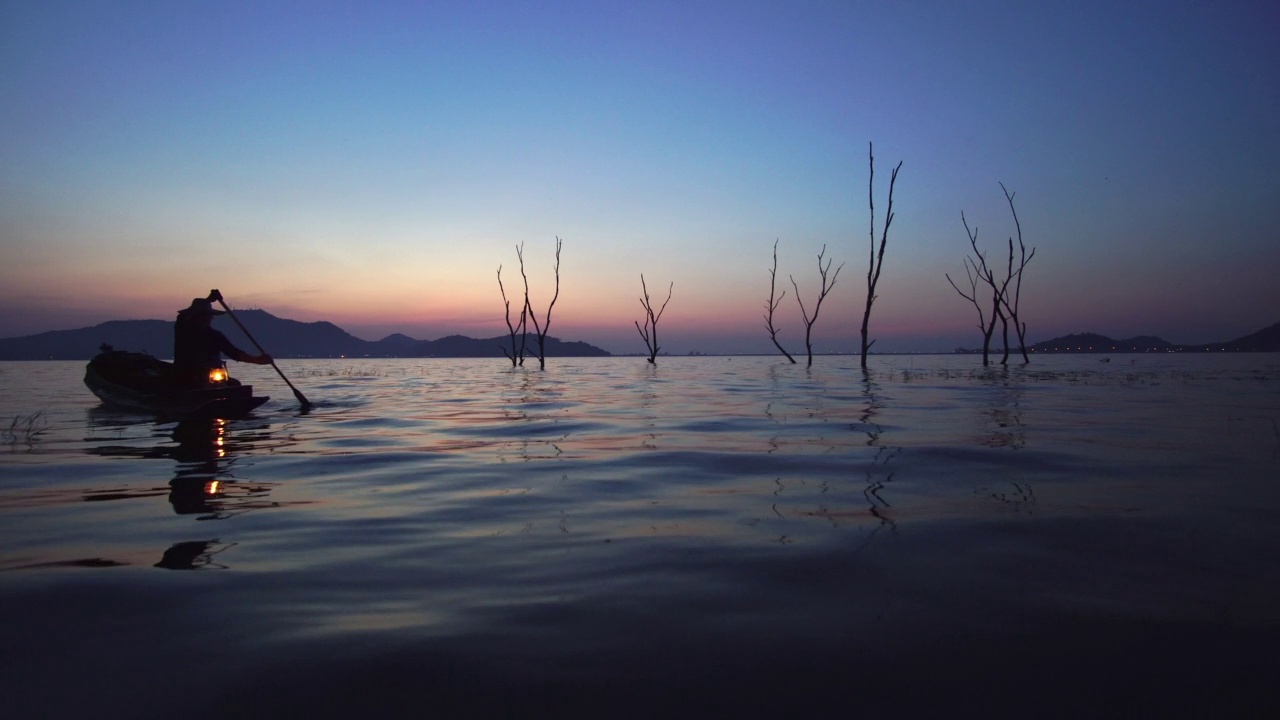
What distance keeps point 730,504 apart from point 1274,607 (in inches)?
132

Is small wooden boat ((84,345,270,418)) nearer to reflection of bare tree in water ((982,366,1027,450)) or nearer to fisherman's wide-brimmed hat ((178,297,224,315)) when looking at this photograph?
fisherman's wide-brimmed hat ((178,297,224,315))

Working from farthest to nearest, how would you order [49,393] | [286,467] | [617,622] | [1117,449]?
[49,393] < [1117,449] < [286,467] < [617,622]

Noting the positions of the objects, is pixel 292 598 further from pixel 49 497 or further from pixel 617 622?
pixel 49 497

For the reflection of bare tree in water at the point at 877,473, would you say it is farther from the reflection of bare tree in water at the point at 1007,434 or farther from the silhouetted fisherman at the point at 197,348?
the silhouetted fisherman at the point at 197,348

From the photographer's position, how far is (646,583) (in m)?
3.60

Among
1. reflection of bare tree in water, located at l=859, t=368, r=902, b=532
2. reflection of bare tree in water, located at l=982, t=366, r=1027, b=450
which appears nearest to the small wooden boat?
reflection of bare tree in water, located at l=859, t=368, r=902, b=532

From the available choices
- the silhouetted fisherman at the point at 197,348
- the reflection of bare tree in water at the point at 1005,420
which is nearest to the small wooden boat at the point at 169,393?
the silhouetted fisherman at the point at 197,348

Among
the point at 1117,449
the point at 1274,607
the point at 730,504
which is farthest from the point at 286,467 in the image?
the point at 1117,449

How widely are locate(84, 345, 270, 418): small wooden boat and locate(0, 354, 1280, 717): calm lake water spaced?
18.9ft

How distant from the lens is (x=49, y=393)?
74.1 ft

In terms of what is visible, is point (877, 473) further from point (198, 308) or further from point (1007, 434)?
point (198, 308)

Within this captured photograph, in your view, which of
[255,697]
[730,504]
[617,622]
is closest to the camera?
[255,697]

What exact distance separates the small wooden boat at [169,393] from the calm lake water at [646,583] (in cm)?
577

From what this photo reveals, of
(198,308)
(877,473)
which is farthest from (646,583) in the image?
(198,308)
